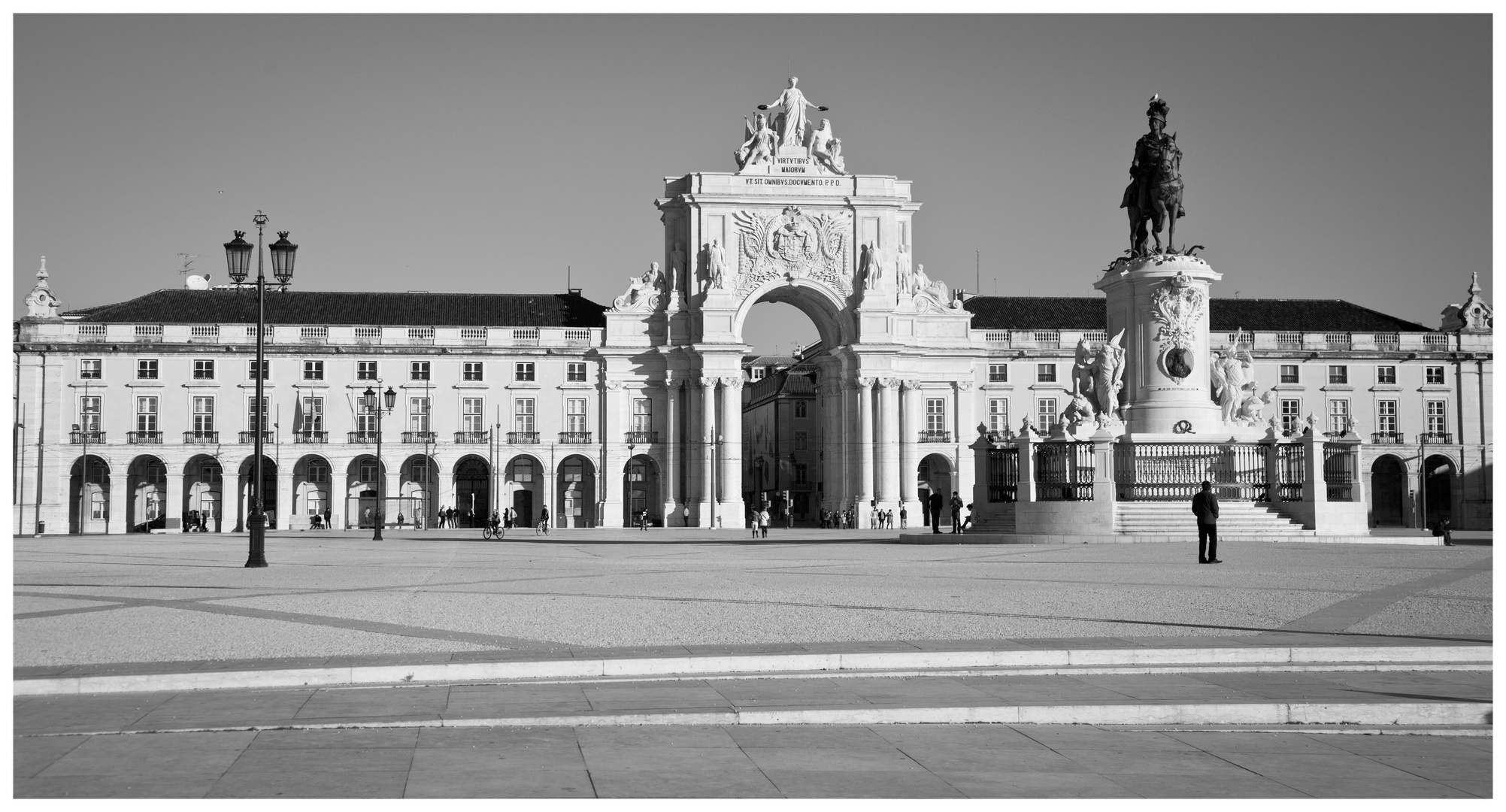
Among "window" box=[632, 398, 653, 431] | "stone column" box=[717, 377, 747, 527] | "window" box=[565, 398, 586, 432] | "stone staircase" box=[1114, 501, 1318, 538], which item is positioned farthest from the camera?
"window" box=[632, 398, 653, 431]

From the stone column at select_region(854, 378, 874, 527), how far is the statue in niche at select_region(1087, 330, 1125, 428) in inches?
1944

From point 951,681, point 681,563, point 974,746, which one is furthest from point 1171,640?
point 681,563

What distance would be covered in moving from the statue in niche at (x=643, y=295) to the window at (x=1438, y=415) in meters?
42.0

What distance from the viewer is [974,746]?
10.1 m

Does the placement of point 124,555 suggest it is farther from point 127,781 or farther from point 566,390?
point 566,390

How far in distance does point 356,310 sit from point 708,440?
20839 mm

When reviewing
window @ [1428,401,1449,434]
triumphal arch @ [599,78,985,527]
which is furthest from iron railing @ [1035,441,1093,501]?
window @ [1428,401,1449,434]

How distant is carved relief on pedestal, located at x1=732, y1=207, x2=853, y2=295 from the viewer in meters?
88.8

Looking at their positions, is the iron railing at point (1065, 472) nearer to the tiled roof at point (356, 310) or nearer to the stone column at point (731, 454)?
the stone column at point (731, 454)

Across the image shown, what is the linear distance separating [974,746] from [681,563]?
2066 centimetres

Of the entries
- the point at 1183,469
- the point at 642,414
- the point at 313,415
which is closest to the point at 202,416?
the point at 313,415

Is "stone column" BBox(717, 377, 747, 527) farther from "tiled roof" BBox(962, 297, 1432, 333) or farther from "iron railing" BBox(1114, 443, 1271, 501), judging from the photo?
"iron railing" BBox(1114, 443, 1271, 501)

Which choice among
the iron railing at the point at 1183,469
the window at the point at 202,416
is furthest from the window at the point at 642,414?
the iron railing at the point at 1183,469

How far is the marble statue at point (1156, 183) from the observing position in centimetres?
3709
